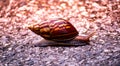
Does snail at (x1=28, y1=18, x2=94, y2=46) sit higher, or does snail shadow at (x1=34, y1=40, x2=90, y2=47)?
snail at (x1=28, y1=18, x2=94, y2=46)

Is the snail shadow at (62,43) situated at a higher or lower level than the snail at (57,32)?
lower

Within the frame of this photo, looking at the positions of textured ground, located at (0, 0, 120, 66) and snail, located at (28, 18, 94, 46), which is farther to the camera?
snail, located at (28, 18, 94, 46)

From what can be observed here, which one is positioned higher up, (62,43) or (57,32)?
(57,32)

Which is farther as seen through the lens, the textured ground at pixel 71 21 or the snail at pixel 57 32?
the snail at pixel 57 32

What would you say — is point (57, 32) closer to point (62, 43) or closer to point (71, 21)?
point (62, 43)

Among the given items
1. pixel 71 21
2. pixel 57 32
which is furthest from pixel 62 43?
pixel 71 21

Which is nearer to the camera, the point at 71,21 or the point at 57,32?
the point at 57,32

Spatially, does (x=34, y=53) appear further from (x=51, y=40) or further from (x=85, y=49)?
(x=85, y=49)

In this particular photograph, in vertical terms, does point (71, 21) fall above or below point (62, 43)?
above
